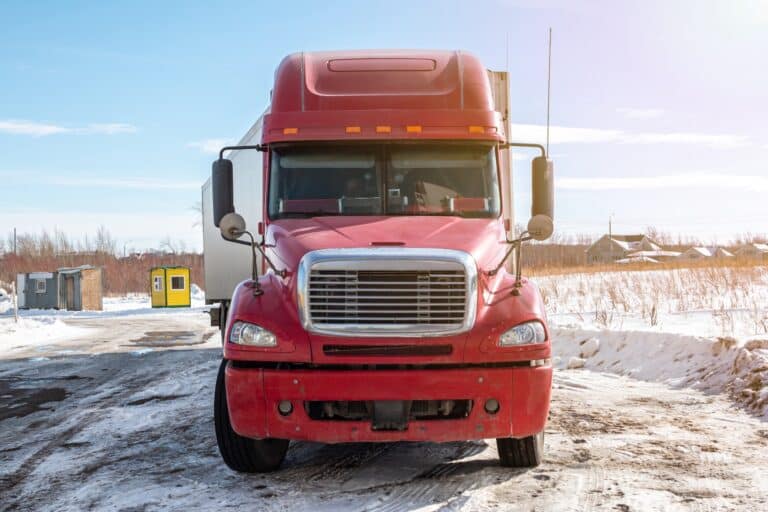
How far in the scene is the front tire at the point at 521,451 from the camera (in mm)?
5449

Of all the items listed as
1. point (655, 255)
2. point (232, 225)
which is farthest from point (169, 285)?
point (655, 255)

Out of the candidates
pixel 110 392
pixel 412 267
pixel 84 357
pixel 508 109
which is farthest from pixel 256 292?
pixel 84 357

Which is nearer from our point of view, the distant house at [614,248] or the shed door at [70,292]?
the shed door at [70,292]

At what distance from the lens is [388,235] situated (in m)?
5.51

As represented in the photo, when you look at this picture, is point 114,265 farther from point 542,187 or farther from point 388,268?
point 388,268

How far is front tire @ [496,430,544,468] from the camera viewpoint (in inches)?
215

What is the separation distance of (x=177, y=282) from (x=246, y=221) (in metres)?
→ 32.0

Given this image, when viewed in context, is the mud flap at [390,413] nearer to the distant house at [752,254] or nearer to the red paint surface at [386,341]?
the red paint surface at [386,341]

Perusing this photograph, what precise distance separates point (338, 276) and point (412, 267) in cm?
49

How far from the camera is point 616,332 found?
12172 mm

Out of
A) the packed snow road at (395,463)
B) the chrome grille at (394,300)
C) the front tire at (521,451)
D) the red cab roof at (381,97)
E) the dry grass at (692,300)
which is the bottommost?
the packed snow road at (395,463)

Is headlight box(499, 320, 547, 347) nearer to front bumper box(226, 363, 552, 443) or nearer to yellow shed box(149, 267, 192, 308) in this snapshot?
front bumper box(226, 363, 552, 443)

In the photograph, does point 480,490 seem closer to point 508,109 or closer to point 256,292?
point 256,292

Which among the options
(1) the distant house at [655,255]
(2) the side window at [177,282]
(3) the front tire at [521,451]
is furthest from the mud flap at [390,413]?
(1) the distant house at [655,255]
